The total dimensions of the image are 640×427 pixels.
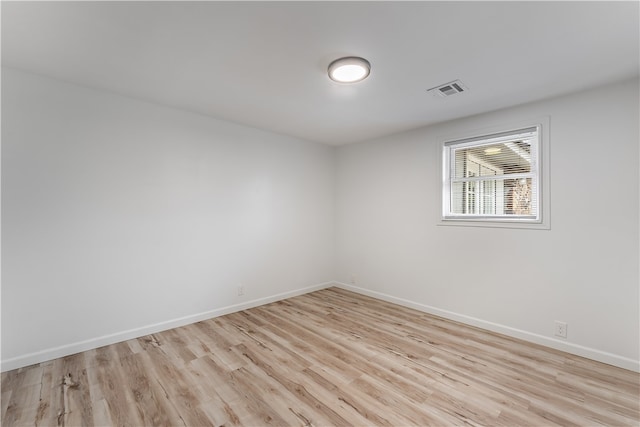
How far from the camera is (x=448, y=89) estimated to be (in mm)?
2543

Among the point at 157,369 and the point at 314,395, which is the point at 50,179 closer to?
the point at 157,369

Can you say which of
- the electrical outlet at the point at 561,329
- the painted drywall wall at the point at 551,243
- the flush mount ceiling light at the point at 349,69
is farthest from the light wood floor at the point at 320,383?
the flush mount ceiling light at the point at 349,69

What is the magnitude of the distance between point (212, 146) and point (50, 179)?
59.9 inches

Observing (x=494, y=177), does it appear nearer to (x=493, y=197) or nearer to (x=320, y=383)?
(x=493, y=197)

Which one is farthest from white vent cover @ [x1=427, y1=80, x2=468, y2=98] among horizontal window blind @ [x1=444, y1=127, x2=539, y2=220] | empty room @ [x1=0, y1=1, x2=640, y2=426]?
horizontal window blind @ [x1=444, y1=127, x2=539, y2=220]

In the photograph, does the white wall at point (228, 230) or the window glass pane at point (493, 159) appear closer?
the white wall at point (228, 230)

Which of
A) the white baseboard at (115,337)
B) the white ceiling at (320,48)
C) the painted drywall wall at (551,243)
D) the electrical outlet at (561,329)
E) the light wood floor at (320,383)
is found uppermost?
the white ceiling at (320,48)

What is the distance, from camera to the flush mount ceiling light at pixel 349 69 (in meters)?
2.05

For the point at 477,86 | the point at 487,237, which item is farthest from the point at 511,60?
the point at 487,237

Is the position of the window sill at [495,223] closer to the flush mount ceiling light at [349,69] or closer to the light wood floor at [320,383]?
the light wood floor at [320,383]

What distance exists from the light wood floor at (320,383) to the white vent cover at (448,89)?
2.45m

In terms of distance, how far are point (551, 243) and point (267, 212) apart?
329cm

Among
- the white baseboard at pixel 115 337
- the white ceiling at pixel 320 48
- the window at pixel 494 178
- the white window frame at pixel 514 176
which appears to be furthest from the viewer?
the window at pixel 494 178

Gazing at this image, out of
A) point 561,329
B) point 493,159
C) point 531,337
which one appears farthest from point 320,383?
point 493,159
